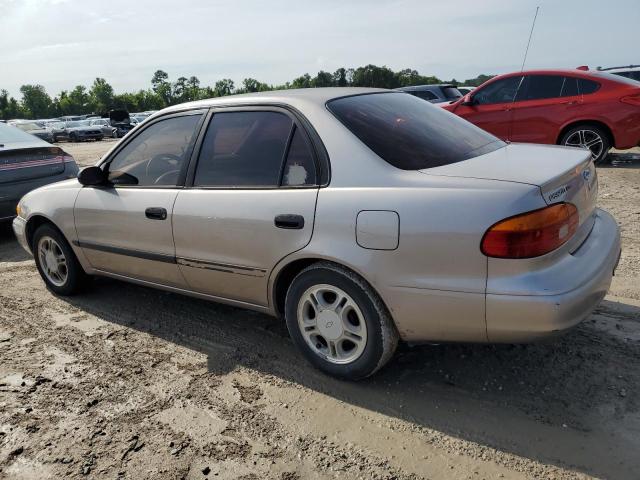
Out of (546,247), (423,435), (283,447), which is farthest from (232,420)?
(546,247)

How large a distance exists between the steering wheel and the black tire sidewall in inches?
49.8

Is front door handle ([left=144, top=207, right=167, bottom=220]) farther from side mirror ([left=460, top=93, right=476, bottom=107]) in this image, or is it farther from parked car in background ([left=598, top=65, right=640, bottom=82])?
parked car in background ([left=598, top=65, right=640, bottom=82])

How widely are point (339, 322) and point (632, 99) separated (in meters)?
7.52

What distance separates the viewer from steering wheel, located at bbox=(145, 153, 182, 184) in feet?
11.7

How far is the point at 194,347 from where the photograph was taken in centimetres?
351

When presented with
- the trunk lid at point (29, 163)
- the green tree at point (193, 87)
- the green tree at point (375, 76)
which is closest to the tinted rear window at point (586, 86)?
the trunk lid at point (29, 163)

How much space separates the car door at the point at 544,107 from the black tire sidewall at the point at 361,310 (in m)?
7.24

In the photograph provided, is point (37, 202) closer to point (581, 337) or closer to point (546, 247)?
point (546, 247)

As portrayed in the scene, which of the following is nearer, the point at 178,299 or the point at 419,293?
the point at 419,293

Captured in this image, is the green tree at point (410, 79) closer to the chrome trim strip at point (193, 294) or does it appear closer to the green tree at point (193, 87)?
the green tree at point (193, 87)

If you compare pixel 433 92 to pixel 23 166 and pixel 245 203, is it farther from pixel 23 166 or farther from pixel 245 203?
pixel 245 203

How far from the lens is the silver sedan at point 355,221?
2.38 meters

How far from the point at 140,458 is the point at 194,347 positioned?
→ 1.09m

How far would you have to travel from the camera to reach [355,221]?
264 centimetres
